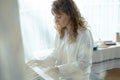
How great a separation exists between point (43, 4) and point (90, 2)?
433 millimetres

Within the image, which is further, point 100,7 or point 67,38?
point 100,7

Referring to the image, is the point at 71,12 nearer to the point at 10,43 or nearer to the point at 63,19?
the point at 63,19

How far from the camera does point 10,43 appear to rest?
21 centimetres

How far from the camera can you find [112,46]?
1.52m

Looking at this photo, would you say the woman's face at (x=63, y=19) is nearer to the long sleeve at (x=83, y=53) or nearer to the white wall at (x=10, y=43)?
the long sleeve at (x=83, y=53)

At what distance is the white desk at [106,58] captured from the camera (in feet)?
4.72

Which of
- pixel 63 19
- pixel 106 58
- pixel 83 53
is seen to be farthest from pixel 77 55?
pixel 106 58

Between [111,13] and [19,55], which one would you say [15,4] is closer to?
[19,55]

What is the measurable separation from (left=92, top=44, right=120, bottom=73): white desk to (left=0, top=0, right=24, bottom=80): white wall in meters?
1.24

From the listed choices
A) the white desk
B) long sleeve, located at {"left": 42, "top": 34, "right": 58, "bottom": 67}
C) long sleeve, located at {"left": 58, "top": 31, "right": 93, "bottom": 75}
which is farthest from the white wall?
the white desk

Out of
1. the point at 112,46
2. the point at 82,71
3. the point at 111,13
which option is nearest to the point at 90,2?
the point at 111,13

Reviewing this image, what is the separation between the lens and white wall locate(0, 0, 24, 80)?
0.66 ft

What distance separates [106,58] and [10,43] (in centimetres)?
136

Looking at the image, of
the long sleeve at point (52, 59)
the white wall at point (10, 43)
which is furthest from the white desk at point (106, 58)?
the white wall at point (10, 43)
